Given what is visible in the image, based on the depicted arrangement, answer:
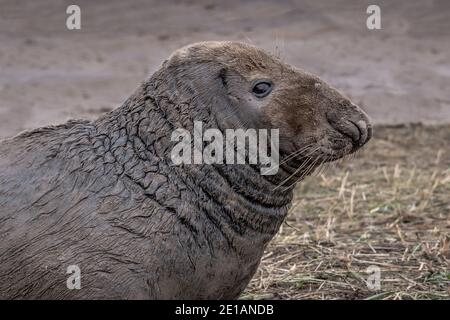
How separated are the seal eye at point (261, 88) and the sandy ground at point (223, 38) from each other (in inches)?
257

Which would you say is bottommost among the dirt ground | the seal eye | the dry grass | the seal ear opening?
the dry grass

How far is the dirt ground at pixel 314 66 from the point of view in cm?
778

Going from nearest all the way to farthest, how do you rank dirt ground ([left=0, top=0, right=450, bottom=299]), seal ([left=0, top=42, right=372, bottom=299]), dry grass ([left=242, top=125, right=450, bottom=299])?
seal ([left=0, top=42, right=372, bottom=299]), dry grass ([left=242, top=125, right=450, bottom=299]), dirt ground ([left=0, top=0, right=450, bottom=299])

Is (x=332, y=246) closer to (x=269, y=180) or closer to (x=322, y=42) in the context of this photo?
(x=269, y=180)

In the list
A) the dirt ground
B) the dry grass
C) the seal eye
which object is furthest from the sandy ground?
the seal eye

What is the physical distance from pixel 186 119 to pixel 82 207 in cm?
57

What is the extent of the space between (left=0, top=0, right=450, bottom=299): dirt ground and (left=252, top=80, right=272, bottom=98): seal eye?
2885 millimetres

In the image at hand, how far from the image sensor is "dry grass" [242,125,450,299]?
564 centimetres

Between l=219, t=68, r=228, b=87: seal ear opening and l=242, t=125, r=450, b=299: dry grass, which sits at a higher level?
l=219, t=68, r=228, b=87: seal ear opening

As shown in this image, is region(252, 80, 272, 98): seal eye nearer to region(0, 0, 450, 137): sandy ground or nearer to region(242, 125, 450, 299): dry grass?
region(242, 125, 450, 299): dry grass

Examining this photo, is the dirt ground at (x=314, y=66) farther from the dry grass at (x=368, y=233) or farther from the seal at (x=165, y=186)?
the seal at (x=165, y=186)

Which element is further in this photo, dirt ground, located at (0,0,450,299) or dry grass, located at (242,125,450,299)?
dirt ground, located at (0,0,450,299)

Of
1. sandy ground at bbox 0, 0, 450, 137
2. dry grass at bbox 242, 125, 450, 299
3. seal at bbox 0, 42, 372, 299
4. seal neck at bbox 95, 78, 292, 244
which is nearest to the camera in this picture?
seal at bbox 0, 42, 372, 299

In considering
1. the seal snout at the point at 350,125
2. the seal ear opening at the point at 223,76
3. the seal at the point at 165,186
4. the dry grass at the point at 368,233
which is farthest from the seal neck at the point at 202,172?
the dry grass at the point at 368,233
